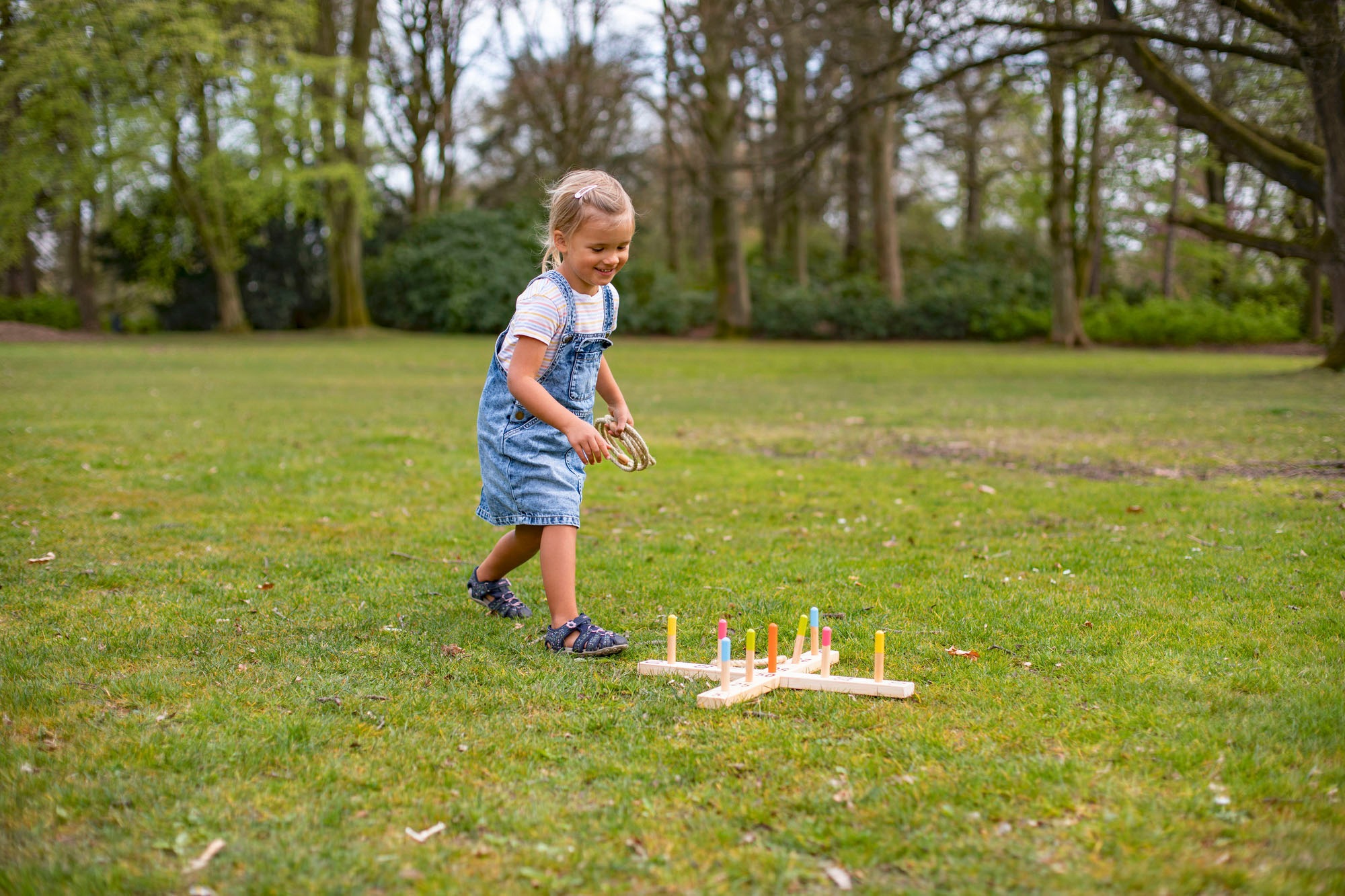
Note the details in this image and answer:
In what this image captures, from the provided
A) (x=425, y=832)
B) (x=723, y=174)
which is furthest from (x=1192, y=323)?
(x=425, y=832)

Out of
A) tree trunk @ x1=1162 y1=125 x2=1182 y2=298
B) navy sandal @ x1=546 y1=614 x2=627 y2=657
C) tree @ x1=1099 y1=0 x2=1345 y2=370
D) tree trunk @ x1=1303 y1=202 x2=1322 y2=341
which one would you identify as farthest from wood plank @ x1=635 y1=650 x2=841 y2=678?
tree trunk @ x1=1162 y1=125 x2=1182 y2=298

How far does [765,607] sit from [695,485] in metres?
3.44

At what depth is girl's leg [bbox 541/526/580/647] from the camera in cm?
431

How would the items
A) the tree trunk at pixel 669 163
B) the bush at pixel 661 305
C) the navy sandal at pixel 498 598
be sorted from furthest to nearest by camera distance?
1. the bush at pixel 661 305
2. the tree trunk at pixel 669 163
3. the navy sandal at pixel 498 598

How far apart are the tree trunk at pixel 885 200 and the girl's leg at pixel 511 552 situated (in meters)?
25.4

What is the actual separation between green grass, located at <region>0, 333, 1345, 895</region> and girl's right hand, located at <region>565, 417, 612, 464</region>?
0.78 metres

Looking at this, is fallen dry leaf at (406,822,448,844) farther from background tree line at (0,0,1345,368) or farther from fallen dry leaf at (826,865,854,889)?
background tree line at (0,0,1345,368)

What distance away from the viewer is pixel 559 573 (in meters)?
4.32

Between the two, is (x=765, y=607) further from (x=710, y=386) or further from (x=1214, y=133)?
(x=1214, y=133)

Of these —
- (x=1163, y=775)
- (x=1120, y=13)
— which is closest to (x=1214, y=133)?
(x=1120, y=13)

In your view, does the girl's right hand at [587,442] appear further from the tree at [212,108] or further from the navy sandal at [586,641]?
the tree at [212,108]

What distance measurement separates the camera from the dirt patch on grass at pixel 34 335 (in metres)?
29.7

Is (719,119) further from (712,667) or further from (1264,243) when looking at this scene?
(712,667)

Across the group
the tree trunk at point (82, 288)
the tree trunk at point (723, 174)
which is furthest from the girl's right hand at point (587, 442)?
the tree trunk at point (82, 288)
